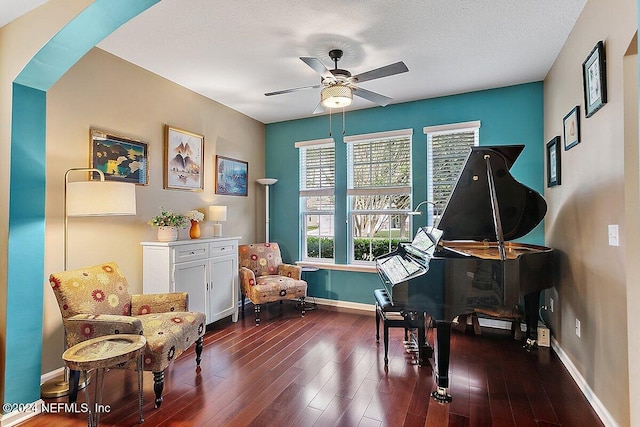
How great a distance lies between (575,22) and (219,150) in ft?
13.0

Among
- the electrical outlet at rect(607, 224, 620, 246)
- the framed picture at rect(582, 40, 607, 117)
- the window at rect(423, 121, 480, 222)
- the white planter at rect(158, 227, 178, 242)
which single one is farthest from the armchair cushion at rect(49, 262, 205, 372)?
the framed picture at rect(582, 40, 607, 117)

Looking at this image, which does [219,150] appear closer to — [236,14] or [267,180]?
[267,180]

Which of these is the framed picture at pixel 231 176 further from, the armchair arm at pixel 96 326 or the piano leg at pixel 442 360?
the piano leg at pixel 442 360

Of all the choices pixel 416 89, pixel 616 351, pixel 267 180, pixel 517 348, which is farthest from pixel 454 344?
A: pixel 267 180

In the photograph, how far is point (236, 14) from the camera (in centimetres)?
243

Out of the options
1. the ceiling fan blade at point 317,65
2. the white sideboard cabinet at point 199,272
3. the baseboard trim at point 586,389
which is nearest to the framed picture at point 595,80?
the ceiling fan blade at point 317,65

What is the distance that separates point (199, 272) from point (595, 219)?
11.7 feet

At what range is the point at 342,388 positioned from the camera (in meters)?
2.45

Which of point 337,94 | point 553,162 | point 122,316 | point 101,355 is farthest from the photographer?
point 553,162

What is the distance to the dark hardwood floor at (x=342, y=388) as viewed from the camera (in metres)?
2.08

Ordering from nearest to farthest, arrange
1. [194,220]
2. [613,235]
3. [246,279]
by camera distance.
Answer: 1. [613,235]
2. [194,220]
3. [246,279]

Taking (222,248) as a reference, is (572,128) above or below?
above

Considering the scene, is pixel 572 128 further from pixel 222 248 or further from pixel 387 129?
pixel 222 248

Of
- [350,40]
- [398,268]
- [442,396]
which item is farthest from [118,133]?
[442,396]
